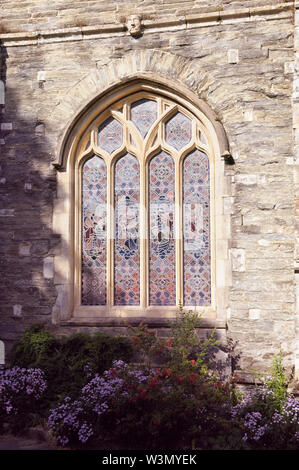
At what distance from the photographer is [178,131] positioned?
6.98 meters

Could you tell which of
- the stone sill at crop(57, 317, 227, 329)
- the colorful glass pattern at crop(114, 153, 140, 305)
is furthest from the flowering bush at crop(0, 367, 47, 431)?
the colorful glass pattern at crop(114, 153, 140, 305)

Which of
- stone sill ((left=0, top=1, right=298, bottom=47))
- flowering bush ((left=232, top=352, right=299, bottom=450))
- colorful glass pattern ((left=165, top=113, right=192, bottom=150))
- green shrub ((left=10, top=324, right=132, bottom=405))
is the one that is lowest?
flowering bush ((left=232, top=352, right=299, bottom=450))

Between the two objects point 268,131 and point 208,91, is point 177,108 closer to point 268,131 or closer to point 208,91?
point 208,91

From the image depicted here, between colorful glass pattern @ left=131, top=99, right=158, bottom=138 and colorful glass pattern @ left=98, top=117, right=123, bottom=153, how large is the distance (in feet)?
0.83

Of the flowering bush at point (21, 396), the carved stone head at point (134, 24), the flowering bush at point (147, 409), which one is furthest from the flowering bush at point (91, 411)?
the carved stone head at point (134, 24)

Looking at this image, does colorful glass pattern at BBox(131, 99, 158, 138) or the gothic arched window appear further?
colorful glass pattern at BBox(131, 99, 158, 138)

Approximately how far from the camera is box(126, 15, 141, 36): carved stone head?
269 inches

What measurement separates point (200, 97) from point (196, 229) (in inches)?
67.3

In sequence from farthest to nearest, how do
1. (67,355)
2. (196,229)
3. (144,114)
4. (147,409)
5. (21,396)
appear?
1. (144,114)
2. (196,229)
3. (67,355)
4. (21,396)
5. (147,409)

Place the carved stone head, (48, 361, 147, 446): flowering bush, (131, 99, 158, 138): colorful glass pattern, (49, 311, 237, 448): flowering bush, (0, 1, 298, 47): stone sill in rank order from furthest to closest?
(131, 99, 158, 138): colorful glass pattern → the carved stone head → (0, 1, 298, 47): stone sill → (48, 361, 147, 446): flowering bush → (49, 311, 237, 448): flowering bush

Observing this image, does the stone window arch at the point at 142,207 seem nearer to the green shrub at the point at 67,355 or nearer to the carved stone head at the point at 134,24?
the green shrub at the point at 67,355

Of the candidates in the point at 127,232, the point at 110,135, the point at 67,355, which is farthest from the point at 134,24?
the point at 67,355

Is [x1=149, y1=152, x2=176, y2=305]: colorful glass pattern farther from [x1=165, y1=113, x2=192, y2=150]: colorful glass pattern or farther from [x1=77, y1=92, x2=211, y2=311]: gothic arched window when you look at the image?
[x1=165, y1=113, x2=192, y2=150]: colorful glass pattern

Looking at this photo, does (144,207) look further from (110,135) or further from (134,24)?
Answer: (134,24)
